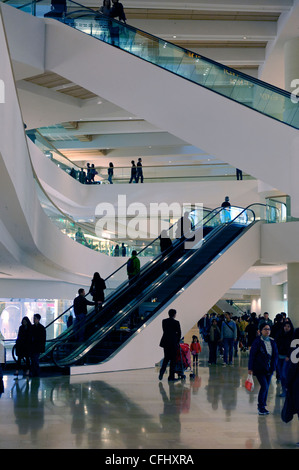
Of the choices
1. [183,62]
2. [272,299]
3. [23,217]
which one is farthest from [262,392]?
[272,299]

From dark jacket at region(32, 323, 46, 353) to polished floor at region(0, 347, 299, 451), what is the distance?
2.20ft

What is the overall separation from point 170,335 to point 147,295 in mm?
3656

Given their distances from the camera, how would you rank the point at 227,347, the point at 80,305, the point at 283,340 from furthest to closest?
the point at 227,347 < the point at 80,305 < the point at 283,340

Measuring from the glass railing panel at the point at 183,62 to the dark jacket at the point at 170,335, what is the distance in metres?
6.53

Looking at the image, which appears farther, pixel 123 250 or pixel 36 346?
pixel 123 250

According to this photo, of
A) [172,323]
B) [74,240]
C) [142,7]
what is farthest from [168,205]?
[172,323]

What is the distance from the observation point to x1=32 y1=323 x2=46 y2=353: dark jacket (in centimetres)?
1362

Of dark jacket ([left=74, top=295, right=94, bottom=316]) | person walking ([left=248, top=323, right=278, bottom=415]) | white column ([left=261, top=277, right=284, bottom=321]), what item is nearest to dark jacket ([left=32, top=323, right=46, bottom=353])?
dark jacket ([left=74, top=295, right=94, bottom=316])

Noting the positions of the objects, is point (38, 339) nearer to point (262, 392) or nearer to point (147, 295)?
point (147, 295)

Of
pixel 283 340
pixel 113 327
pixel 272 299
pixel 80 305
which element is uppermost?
pixel 272 299

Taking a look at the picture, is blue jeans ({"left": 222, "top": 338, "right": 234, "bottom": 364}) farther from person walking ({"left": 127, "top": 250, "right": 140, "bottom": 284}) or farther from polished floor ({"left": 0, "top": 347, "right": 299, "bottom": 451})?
polished floor ({"left": 0, "top": 347, "right": 299, "bottom": 451})

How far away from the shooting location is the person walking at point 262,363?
8910 mm

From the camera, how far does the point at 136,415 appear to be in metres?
8.52

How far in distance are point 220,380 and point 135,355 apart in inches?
101
